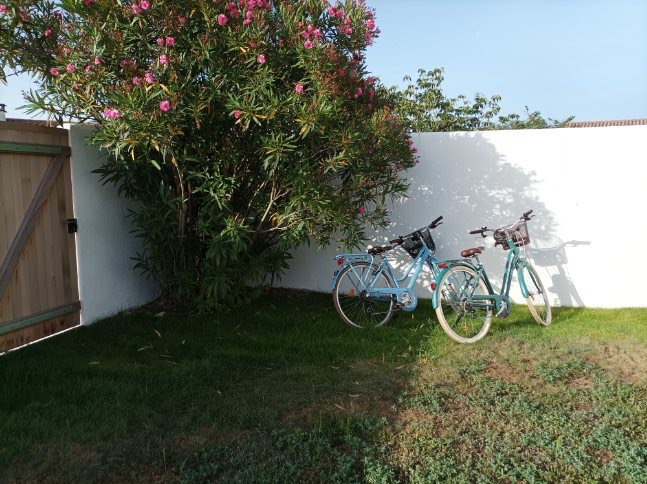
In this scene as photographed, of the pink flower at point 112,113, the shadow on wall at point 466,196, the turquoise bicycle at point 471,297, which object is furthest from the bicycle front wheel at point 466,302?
the pink flower at point 112,113

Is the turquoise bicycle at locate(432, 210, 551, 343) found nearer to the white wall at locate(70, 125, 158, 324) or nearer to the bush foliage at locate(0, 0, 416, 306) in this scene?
the bush foliage at locate(0, 0, 416, 306)

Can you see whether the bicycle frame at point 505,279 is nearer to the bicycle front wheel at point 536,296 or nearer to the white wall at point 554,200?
the bicycle front wheel at point 536,296

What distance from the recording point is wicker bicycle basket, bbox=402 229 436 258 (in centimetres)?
597

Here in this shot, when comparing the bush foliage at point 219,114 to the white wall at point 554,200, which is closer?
the bush foliage at point 219,114

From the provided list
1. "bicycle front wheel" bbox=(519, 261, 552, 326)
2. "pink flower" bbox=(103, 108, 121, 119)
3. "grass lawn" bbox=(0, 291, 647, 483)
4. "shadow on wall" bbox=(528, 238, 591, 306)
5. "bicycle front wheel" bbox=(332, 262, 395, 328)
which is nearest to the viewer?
"grass lawn" bbox=(0, 291, 647, 483)

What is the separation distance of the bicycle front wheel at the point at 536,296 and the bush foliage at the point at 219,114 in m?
1.67

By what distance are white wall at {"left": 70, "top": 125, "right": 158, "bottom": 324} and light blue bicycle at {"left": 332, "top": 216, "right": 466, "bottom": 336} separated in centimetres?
238

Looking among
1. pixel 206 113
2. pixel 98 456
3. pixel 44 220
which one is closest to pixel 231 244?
pixel 206 113

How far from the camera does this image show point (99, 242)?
6055 mm

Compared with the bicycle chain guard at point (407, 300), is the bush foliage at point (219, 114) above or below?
above

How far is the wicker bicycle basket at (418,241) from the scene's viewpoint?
597 cm

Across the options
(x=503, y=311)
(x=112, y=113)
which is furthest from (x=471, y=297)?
(x=112, y=113)

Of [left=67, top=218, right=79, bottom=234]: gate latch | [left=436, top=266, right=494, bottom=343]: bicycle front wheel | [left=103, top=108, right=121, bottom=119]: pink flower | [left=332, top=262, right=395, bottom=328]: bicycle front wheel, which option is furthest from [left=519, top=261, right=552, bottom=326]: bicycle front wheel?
[left=67, top=218, right=79, bottom=234]: gate latch

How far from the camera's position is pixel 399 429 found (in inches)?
136
